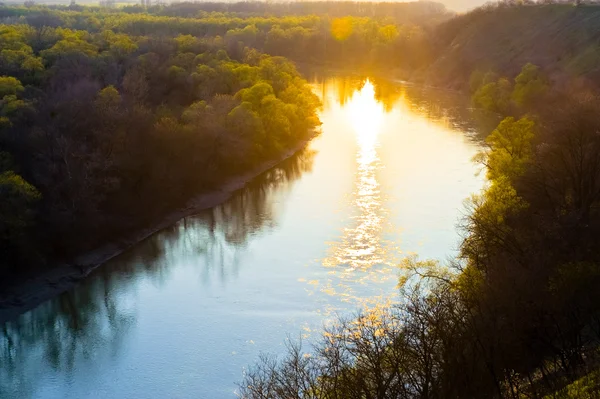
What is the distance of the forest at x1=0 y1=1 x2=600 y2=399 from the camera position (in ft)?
38.6

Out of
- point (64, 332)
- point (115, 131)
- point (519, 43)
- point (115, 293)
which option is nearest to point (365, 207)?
point (115, 131)

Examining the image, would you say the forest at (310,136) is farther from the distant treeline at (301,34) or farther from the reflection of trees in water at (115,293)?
the distant treeline at (301,34)

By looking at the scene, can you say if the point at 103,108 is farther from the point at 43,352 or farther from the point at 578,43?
the point at 578,43

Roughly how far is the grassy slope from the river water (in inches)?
735

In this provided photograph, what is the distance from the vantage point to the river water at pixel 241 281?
16.6 meters

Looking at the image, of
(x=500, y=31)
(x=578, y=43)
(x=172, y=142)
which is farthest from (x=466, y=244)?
(x=500, y=31)

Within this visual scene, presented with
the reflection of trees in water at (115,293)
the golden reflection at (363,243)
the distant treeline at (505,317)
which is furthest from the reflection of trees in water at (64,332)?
the golden reflection at (363,243)

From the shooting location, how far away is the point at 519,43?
57.1 meters

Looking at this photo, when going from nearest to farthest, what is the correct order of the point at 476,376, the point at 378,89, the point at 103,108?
the point at 476,376, the point at 103,108, the point at 378,89

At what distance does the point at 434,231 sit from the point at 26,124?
1582 cm

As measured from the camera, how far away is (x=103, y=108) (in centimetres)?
2816

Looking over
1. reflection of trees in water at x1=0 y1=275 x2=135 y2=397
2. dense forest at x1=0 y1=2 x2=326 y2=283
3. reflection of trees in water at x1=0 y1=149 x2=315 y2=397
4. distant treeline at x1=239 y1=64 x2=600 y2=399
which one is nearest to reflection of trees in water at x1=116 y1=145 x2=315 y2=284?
reflection of trees in water at x1=0 y1=149 x2=315 y2=397

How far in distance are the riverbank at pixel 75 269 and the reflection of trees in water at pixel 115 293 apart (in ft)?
0.99

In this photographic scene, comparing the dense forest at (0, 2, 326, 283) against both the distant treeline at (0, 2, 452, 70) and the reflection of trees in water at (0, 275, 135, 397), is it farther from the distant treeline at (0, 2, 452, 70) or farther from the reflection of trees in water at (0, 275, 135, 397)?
the distant treeline at (0, 2, 452, 70)
